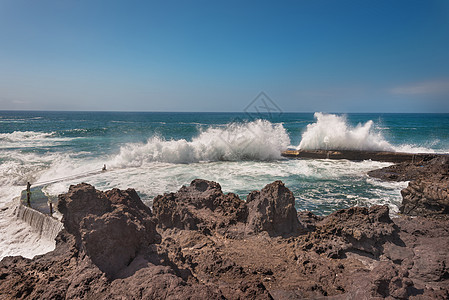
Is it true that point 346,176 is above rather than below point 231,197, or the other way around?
below

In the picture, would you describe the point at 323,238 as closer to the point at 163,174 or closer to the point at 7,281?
the point at 7,281

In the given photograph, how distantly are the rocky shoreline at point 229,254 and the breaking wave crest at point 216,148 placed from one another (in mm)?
10223

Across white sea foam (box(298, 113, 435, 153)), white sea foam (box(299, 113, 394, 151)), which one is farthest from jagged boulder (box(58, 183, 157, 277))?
white sea foam (box(299, 113, 394, 151))

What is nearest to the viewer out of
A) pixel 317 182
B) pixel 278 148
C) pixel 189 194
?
pixel 189 194

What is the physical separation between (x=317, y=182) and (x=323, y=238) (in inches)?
268

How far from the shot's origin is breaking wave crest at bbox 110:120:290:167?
596 inches

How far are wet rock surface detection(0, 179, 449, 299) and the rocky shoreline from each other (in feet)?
0.04

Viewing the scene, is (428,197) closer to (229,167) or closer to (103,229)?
(103,229)

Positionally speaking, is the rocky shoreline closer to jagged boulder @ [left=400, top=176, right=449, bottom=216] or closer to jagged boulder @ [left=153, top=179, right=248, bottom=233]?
jagged boulder @ [left=153, top=179, right=248, bottom=233]

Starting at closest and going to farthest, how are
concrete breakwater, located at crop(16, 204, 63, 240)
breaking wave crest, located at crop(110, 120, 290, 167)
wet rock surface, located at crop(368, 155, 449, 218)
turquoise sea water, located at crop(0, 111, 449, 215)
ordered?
concrete breakwater, located at crop(16, 204, 63, 240)
wet rock surface, located at crop(368, 155, 449, 218)
turquoise sea water, located at crop(0, 111, 449, 215)
breaking wave crest, located at crop(110, 120, 290, 167)

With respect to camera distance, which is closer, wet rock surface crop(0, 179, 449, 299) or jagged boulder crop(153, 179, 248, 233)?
wet rock surface crop(0, 179, 449, 299)

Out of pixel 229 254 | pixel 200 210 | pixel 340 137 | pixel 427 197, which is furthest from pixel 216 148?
pixel 229 254

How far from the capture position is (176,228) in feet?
15.7

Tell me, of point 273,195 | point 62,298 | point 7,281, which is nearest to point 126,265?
point 62,298
